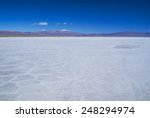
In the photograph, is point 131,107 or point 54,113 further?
point 131,107

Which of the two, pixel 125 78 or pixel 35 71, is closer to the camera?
pixel 125 78

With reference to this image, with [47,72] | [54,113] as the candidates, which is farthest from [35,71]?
[54,113]

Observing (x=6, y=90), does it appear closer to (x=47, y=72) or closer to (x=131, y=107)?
(x=47, y=72)

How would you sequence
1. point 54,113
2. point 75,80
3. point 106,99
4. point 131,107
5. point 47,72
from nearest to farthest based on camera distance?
1. point 54,113
2. point 131,107
3. point 106,99
4. point 75,80
5. point 47,72

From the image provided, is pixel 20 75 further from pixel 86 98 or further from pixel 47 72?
pixel 86 98

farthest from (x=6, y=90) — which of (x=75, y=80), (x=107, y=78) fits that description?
(x=107, y=78)

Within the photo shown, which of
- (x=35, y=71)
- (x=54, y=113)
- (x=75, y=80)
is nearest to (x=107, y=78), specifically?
(x=75, y=80)

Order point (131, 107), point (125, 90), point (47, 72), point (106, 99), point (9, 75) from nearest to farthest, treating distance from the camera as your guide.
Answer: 1. point (131, 107)
2. point (106, 99)
3. point (125, 90)
4. point (9, 75)
5. point (47, 72)

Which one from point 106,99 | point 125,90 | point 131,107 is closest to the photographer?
point 131,107

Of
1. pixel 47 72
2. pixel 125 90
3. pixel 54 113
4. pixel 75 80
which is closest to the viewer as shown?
pixel 54 113
